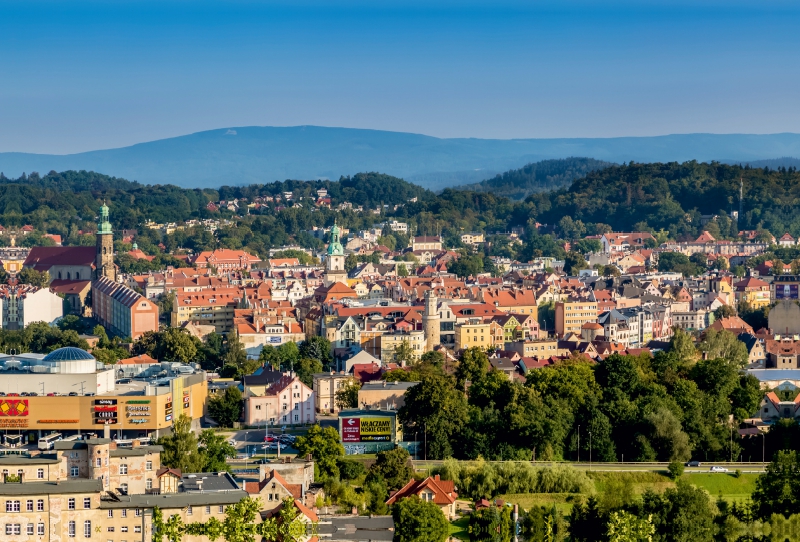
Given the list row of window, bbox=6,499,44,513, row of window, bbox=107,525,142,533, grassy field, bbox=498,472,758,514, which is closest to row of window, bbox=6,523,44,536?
row of window, bbox=6,499,44,513

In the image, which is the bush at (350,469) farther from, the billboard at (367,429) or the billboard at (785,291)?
the billboard at (785,291)

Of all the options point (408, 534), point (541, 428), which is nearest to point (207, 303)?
point (541, 428)

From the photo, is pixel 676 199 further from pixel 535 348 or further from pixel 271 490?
pixel 271 490

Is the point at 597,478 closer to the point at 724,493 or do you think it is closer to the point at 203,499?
the point at 724,493

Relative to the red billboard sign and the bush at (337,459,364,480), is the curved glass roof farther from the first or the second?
the bush at (337,459,364,480)

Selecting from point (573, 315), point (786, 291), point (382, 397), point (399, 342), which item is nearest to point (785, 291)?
point (786, 291)
